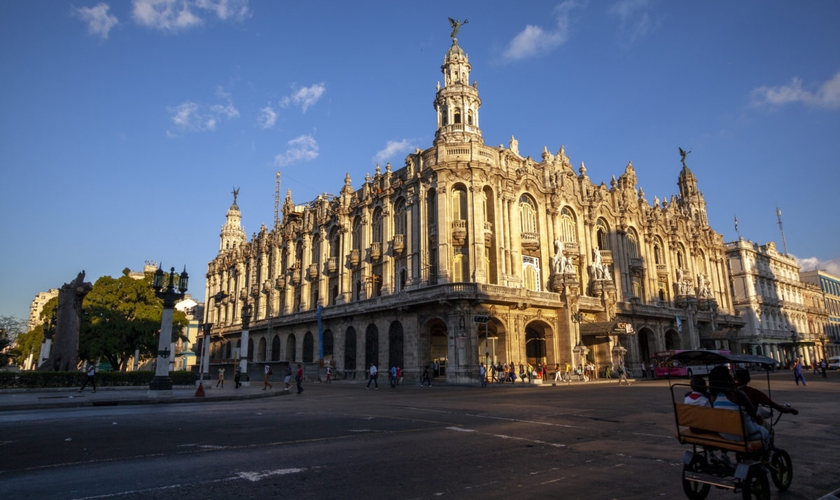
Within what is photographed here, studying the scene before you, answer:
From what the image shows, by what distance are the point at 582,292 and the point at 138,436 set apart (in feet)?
131

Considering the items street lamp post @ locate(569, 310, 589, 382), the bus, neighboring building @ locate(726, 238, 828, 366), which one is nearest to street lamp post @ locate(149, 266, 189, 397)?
street lamp post @ locate(569, 310, 589, 382)

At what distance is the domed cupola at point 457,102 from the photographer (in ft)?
144

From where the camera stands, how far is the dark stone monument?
26.0m

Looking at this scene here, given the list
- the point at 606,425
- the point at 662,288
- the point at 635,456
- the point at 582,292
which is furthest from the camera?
the point at 662,288

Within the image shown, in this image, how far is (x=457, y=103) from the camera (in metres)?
44.9

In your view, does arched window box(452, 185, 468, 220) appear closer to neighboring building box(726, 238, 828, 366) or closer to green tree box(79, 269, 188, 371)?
green tree box(79, 269, 188, 371)

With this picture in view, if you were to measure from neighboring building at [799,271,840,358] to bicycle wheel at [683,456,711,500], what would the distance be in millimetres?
104493

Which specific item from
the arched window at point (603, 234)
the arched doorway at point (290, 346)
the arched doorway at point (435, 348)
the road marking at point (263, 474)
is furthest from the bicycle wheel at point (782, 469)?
the arched doorway at point (290, 346)

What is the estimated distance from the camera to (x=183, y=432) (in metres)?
11.2

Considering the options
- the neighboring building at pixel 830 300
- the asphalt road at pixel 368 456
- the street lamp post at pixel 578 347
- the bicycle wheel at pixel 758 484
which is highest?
the neighboring building at pixel 830 300

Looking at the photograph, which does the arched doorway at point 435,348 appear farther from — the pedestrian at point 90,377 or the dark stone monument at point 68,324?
the dark stone monument at point 68,324

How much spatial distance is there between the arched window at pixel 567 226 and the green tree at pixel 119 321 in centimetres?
3486

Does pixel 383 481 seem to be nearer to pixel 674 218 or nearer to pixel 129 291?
pixel 129 291

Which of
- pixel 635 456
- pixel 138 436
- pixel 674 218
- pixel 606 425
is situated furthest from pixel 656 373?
pixel 138 436
